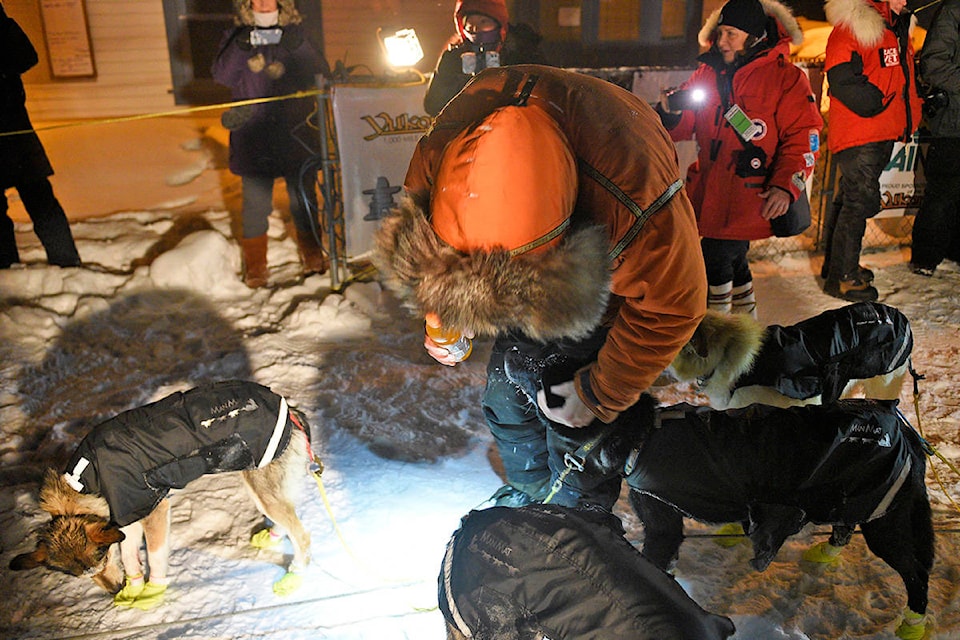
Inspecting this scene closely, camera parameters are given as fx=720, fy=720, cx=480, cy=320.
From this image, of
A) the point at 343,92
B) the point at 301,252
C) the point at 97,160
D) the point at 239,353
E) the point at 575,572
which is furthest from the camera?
the point at 97,160

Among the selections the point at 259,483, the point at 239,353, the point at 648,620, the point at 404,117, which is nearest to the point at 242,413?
the point at 259,483

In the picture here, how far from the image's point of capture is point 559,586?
179cm

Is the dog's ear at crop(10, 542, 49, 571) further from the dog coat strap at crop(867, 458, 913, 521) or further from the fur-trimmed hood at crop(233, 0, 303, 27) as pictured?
the fur-trimmed hood at crop(233, 0, 303, 27)

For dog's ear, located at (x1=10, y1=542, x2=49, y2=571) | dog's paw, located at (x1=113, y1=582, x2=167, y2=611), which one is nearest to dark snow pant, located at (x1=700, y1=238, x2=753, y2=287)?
dog's paw, located at (x1=113, y1=582, x2=167, y2=611)

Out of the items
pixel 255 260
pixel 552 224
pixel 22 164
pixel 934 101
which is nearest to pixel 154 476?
pixel 552 224

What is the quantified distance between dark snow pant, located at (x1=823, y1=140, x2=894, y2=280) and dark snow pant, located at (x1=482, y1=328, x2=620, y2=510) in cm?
367

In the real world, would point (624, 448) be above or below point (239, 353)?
above

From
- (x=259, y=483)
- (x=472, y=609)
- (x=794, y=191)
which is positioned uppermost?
(x=794, y=191)

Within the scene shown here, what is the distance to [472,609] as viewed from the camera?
1.88 meters

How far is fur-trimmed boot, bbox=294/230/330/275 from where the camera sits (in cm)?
595

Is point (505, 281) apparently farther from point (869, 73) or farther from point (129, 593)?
point (869, 73)

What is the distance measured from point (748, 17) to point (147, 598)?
3937 mm

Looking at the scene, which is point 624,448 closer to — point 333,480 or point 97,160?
point 333,480

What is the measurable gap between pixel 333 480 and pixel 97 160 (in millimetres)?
7175
